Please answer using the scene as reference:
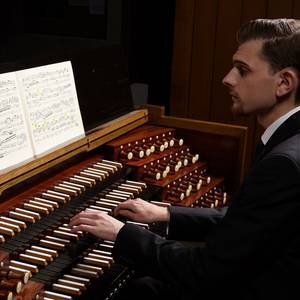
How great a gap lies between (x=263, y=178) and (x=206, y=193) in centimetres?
128

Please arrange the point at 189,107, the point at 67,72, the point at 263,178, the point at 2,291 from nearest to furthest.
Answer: the point at 263,178 → the point at 2,291 → the point at 67,72 → the point at 189,107

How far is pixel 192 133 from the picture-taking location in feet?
9.81

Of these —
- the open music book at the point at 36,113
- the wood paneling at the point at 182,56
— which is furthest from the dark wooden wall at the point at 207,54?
the open music book at the point at 36,113

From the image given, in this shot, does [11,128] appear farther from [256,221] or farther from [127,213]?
[256,221]

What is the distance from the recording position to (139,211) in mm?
2029

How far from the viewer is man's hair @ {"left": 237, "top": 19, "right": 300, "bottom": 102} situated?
1.68 meters

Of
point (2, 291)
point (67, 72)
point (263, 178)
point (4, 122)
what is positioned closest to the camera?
point (263, 178)

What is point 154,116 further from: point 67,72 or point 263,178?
point 263,178

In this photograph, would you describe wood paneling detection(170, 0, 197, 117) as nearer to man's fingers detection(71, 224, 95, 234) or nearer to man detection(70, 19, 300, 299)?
man detection(70, 19, 300, 299)

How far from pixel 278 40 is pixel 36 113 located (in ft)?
3.12

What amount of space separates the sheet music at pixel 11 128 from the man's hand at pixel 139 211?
390 mm

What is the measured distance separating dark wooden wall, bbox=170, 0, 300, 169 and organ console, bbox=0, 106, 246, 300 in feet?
2.36

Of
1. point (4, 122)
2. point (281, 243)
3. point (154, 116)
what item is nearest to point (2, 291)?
point (4, 122)

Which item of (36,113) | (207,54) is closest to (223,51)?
(207,54)
